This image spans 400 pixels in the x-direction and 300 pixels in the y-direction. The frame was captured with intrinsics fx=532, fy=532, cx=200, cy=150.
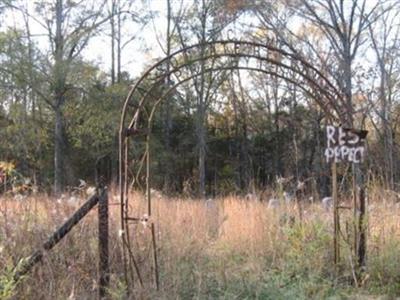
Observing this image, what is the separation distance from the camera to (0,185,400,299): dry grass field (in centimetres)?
385

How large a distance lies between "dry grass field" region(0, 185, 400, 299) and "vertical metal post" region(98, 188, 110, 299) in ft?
0.21

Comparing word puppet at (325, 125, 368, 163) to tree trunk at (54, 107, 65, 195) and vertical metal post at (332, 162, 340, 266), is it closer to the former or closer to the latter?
vertical metal post at (332, 162, 340, 266)

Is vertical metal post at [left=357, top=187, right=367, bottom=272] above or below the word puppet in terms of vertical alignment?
below

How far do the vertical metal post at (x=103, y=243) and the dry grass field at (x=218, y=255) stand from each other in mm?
64

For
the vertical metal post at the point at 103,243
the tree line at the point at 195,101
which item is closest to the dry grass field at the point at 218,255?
the vertical metal post at the point at 103,243

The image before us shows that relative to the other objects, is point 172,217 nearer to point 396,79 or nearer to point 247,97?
point 396,79

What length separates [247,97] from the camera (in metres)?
24.4

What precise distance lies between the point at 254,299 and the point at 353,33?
1451 centimetres

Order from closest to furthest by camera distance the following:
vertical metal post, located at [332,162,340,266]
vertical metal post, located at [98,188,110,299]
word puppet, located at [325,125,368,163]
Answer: vertical metal post, located at [98,188,110,299] → word puppet, located at [325,125,368,163] → vertical metal post, located at [332,162,340,266]

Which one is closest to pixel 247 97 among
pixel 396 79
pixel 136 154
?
pixel 396 79

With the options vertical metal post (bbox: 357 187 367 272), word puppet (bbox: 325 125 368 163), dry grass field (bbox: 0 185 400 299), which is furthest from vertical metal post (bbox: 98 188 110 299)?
vertical metal post (bbox: 357 187 367 272)

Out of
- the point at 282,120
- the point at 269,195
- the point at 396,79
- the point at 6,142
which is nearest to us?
the point at 269,195

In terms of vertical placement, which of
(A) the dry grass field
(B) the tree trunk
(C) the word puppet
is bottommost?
(A) the dry grass field

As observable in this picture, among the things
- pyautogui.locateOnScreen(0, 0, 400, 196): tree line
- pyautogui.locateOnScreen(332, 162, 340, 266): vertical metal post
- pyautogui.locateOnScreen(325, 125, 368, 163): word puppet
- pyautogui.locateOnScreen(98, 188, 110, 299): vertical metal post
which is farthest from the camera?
pyautogui.locateOnScreen(0, 0, 400, 196): tree line
